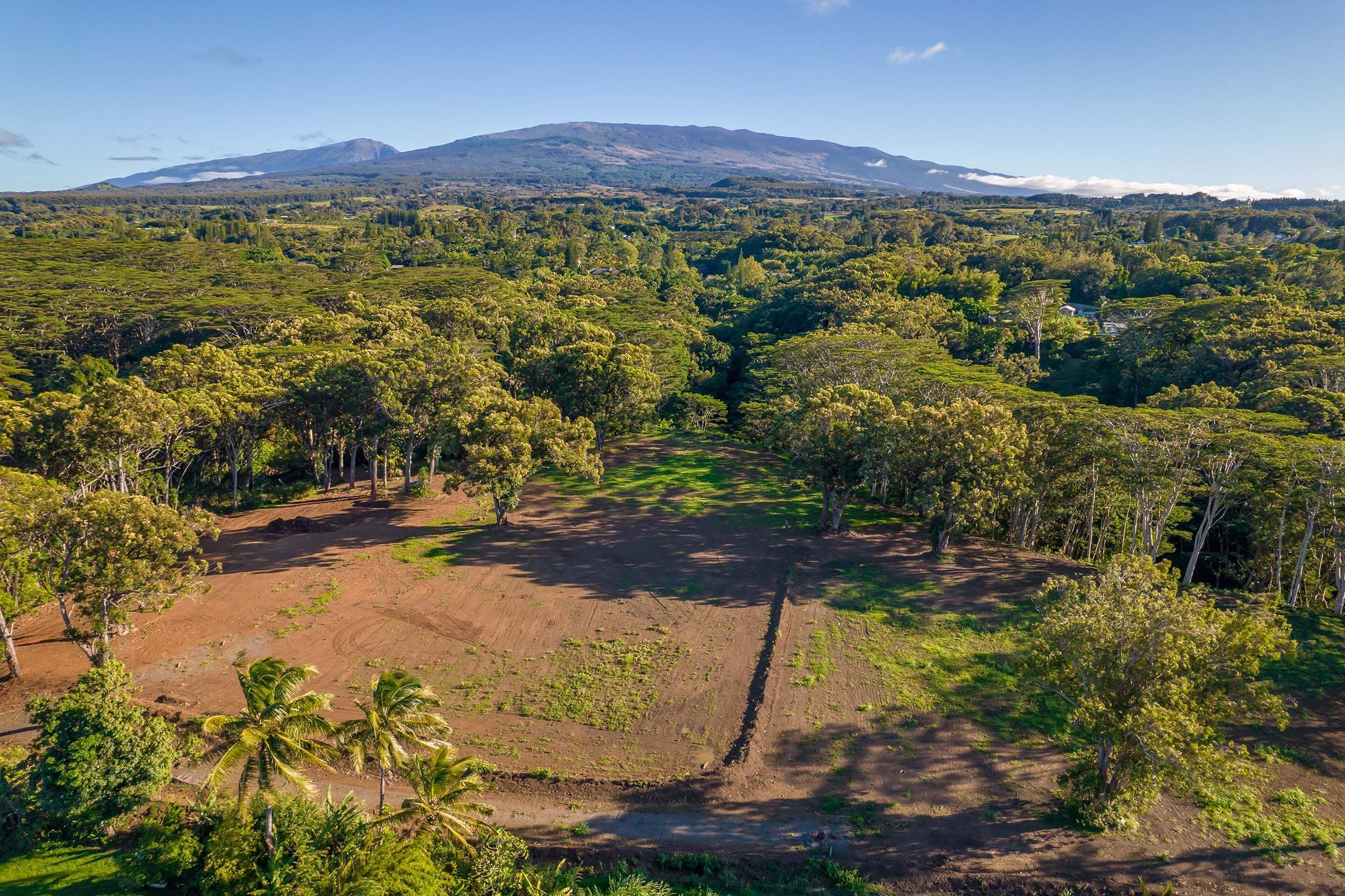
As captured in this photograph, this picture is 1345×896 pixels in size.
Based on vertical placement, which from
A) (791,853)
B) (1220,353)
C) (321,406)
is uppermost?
(1220,353)

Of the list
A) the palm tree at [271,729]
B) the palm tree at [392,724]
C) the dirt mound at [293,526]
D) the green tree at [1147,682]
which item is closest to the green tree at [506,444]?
the dirt mound at [293,526]

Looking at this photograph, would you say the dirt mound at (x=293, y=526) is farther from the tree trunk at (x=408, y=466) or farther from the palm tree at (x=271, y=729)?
the palm tree at (x=271, y=729)

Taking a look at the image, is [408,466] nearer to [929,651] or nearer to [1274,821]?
[929,651]

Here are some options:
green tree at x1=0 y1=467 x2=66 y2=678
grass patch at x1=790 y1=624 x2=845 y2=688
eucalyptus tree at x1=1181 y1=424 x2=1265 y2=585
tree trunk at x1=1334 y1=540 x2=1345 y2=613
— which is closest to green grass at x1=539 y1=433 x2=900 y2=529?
grass patch at x1=790 y1=624 x2=845 y2=688

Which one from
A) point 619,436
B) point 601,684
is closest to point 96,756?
point 601,684

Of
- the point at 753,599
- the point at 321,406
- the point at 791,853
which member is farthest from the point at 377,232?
the point at 791,853

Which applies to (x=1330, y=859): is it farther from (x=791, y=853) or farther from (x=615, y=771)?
(x=615, y=771)

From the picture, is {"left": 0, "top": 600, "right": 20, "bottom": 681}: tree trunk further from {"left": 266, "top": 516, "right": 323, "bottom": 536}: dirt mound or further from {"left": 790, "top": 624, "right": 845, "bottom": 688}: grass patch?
{"left": 790, "top": 624, "right": 845, "bottom": 688}: grass patch
